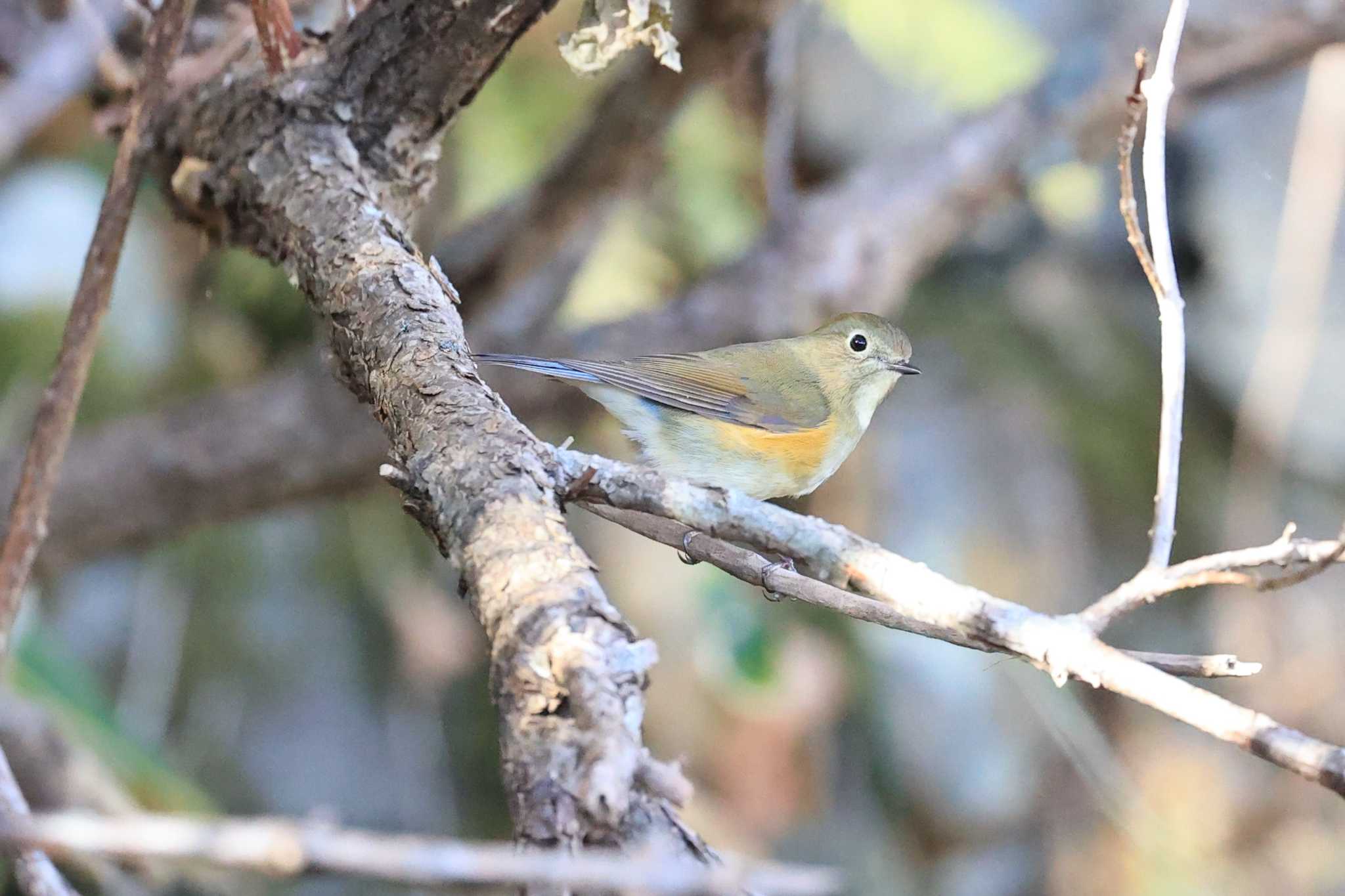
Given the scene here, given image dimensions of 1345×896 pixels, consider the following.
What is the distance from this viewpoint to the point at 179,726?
187 inches

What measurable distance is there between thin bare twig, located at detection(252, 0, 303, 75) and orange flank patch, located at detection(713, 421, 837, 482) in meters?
1.25

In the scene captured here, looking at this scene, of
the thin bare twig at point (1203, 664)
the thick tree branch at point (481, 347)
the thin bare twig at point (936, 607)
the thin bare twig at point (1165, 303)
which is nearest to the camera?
the thin bare twig at point (936, 607)

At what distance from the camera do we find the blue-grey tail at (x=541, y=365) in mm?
2396

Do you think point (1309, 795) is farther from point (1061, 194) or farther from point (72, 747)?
point (72, 747)

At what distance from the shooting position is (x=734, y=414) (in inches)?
118

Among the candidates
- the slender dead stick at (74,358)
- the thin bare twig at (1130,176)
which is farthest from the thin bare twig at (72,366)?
the thin bare twig at (1130,176)

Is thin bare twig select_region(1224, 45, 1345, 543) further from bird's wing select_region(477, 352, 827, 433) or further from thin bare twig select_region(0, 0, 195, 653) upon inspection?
thin bare twig select_region(0, 0, 195, 653)

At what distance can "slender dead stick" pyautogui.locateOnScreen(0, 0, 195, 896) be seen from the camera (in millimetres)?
2221

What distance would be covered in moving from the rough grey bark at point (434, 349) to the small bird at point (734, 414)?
0.75 metres

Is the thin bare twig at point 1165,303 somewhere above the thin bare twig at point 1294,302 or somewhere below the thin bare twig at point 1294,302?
below

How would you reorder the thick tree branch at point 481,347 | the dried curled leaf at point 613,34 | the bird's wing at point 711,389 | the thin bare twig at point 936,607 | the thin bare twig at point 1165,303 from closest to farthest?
the thin bare twig at point 936,607 < the thin bare twig at point 1165,303 < the dried curled leaf at point 613,34 < the bird's wing at point 711,389 < the thick tree branch at point 481,347

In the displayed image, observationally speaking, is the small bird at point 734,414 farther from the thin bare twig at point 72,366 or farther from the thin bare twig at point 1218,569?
the thin bare twig at point 1218,569

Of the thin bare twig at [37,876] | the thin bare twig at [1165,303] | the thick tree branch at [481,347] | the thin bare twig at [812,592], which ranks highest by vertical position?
the thick tree branch at [481,347]

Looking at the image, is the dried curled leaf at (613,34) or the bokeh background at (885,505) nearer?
the dried curled leaf at (613,34)
